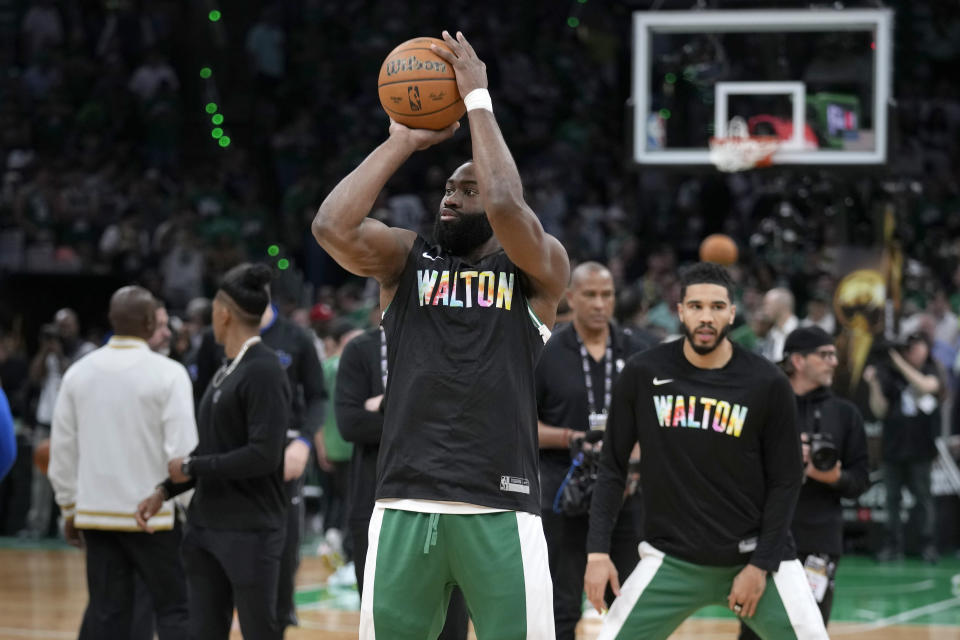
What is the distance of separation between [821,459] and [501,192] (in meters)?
2.98

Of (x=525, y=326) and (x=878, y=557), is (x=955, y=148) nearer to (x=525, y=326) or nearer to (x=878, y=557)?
(x=878, y=557)

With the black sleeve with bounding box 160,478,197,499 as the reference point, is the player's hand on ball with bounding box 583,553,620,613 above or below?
below

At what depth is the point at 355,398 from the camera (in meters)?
7.16

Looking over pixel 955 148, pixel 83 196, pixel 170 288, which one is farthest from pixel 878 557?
pixel 83 196

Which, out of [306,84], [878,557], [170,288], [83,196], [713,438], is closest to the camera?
[713,438]

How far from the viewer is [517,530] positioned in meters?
4.46

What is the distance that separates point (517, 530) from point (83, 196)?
15.3 meters

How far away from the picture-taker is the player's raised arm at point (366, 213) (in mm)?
4457

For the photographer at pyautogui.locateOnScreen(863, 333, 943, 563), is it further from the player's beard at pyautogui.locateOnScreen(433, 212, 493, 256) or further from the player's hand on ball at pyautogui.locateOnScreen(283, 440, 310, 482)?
the player's beard at pyautogui.locateOnScreen(433, 212, 493, 256)

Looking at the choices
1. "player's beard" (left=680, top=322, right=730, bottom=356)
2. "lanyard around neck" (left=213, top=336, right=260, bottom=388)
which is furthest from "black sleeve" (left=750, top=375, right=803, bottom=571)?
"lanyard around neck" (left=213, top=336, right=260, bottom=388)

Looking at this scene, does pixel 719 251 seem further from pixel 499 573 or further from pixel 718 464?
pixel 499 573

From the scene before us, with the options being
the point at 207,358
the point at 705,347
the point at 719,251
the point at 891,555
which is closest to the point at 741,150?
the point at 719,251

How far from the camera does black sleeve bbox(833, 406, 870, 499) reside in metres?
6.89

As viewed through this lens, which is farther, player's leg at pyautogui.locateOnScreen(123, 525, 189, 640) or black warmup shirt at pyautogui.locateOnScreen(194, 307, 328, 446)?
black warmup shirt at pyautogui.locateOnScreen(194, 307, 328, 446)
